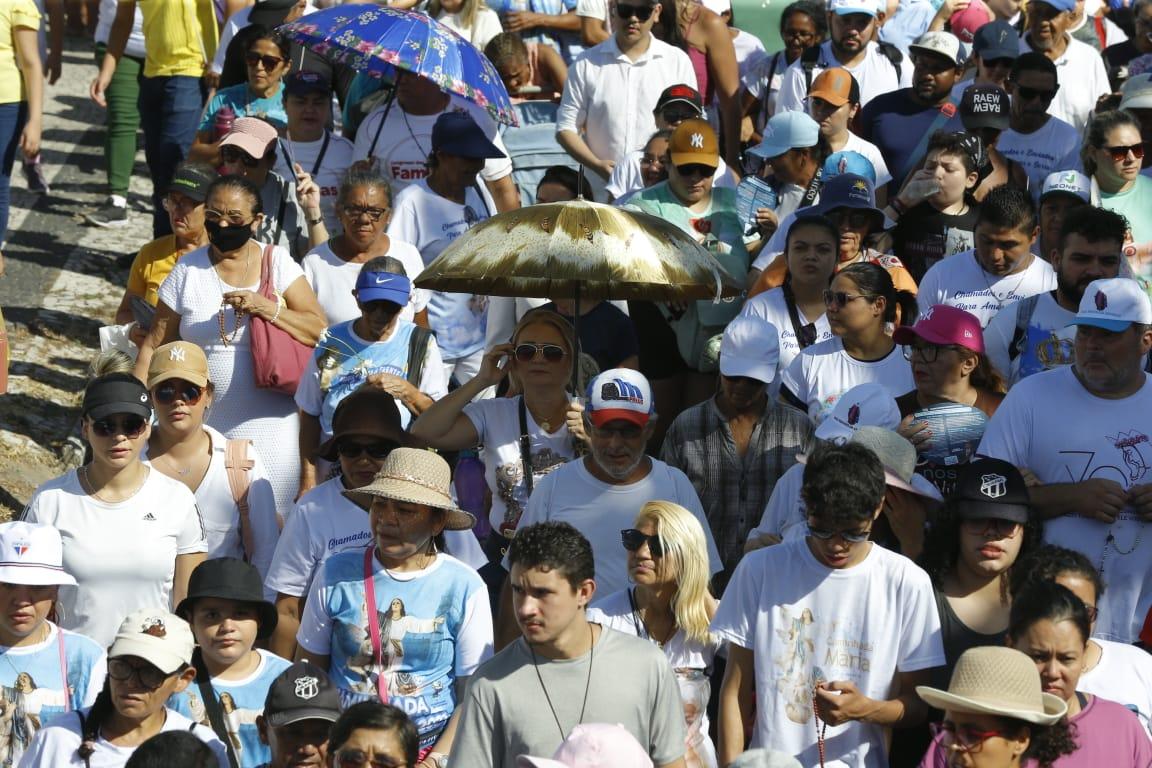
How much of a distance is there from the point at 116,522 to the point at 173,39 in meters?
5.51

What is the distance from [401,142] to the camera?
33.0 ft

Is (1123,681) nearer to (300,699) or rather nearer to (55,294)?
(300,699)

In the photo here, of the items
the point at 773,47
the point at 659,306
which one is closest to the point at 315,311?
the point at 659,306

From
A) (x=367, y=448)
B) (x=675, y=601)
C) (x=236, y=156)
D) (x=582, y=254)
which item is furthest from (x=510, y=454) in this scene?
(x=236, y=156)

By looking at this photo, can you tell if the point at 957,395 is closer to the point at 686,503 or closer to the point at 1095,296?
the point at 1095,296

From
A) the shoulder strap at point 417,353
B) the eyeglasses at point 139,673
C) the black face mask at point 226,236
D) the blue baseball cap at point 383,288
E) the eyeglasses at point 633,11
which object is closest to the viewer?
the eyeglasses at point 139,673

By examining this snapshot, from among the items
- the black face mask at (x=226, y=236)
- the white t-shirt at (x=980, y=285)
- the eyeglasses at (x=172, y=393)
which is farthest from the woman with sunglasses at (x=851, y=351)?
the black face mask at (x=226, y=236)

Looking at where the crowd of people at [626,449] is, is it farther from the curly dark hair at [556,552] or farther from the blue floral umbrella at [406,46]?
the blue floral umbrella at [406,46]

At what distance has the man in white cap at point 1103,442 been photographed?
667cm

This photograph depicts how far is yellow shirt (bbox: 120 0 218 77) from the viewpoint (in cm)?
1165

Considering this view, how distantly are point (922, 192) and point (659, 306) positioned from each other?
144 centimetres

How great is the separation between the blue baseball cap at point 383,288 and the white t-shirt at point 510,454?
30.3 inches

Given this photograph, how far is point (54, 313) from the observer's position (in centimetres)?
1172

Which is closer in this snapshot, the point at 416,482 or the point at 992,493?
the point at 992,493
